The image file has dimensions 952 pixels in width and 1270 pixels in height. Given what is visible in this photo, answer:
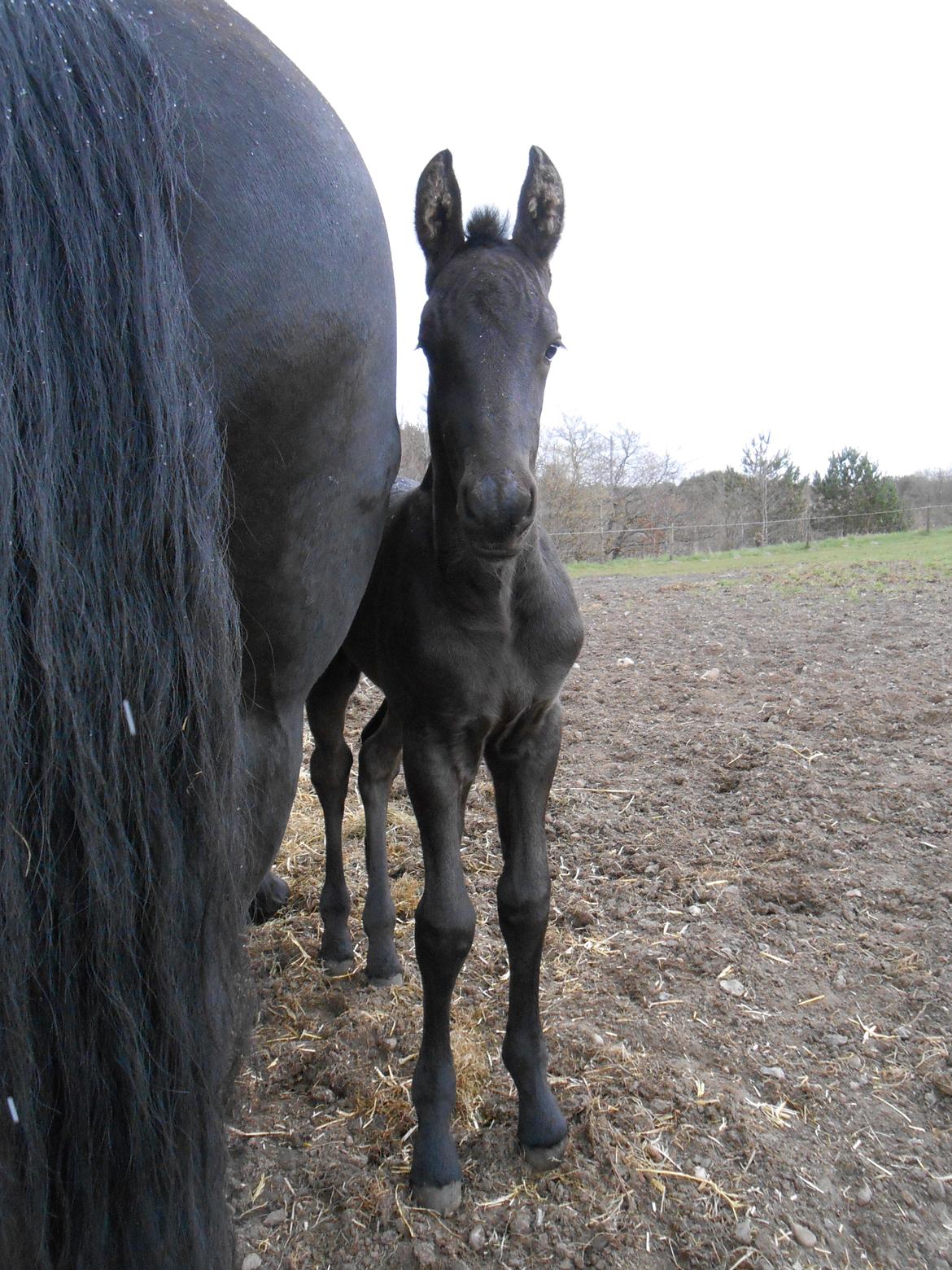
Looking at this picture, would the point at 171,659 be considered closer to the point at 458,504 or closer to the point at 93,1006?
the point at 93,1006

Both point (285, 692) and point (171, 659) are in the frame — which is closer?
point (171, 659)

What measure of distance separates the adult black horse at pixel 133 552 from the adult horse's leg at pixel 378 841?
152cm

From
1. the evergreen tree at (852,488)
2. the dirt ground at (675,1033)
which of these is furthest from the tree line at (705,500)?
the dirt ground at (675,1033)

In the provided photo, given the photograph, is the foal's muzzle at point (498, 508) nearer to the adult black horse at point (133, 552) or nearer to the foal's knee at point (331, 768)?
the adult black horse at point (133, 552)

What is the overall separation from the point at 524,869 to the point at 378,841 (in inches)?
39.2

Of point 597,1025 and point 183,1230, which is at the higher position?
point 183,1230

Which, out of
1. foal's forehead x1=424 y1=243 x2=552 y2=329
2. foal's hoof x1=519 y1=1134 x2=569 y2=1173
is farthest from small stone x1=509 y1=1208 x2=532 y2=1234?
foal's forehead x1=424 y1=243 x2=552 y2=329

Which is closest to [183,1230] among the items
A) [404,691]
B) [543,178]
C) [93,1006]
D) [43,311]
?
[93,1006]

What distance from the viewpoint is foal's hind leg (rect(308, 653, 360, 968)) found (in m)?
3.02

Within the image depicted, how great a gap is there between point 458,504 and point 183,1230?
4.46 ft

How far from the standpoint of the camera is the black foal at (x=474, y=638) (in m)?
1.93

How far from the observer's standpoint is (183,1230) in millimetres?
1299

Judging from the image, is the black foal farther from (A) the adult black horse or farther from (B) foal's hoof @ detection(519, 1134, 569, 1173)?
(A) the adult black horse

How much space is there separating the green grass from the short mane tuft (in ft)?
32.2
